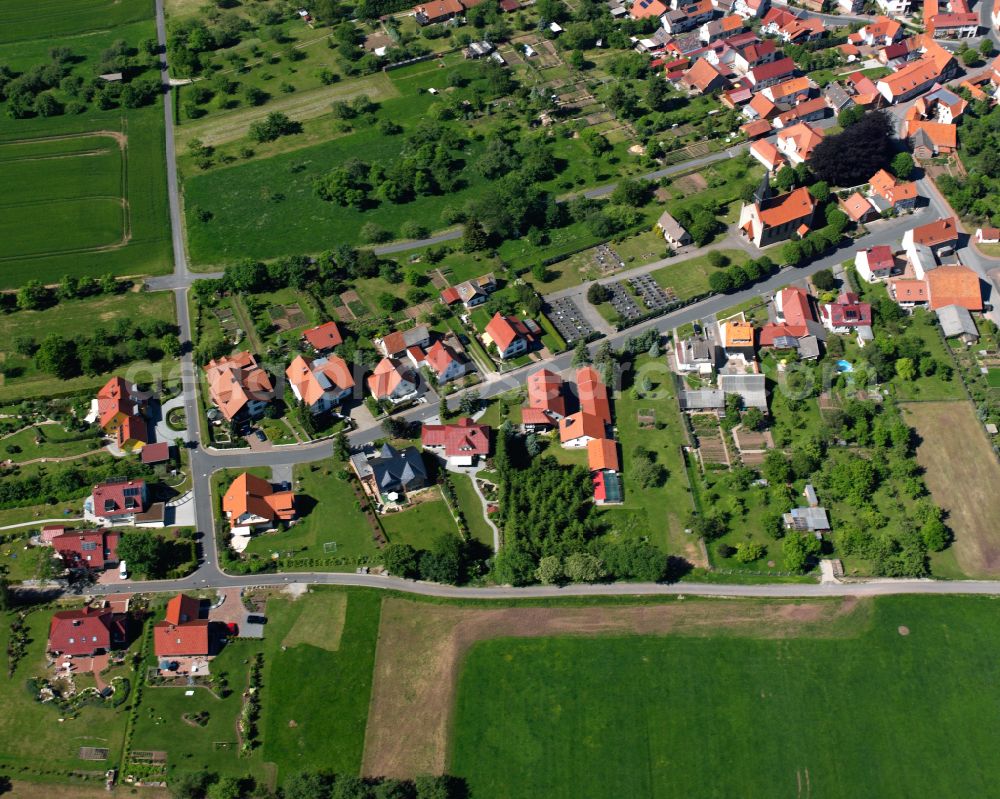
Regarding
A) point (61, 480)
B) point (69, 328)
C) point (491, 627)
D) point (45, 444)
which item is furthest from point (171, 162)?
point (491, 627)

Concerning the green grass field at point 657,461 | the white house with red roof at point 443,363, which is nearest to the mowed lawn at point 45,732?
the white house with red roof at point 443,363

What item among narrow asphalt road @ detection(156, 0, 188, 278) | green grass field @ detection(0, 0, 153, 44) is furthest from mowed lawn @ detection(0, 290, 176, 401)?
green grass field @ detection(0, 0, 153, 44)

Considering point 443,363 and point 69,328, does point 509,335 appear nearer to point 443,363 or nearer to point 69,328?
point 443,363

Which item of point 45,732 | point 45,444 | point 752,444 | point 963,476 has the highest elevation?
point 45,444

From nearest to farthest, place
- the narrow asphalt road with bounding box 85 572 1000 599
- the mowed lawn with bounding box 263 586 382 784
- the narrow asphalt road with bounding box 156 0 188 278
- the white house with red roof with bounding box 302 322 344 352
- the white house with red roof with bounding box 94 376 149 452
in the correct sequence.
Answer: the mowed lawn with bounding box 263 586 382 784 → the narrow asphalt road with bounding box 85 572 1000 599 → the white house with red roof with bounding box 94 376 149 452 → the white house with red roof with bounding box 302 322 344 352 → the narrow asphalt road with bounding box 156 0 188 278

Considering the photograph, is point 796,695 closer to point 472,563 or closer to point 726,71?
point 472,563

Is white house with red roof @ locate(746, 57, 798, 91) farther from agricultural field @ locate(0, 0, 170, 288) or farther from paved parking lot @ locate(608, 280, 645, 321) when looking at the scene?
agricultural field @ locate(0, 0, 170, 288)
